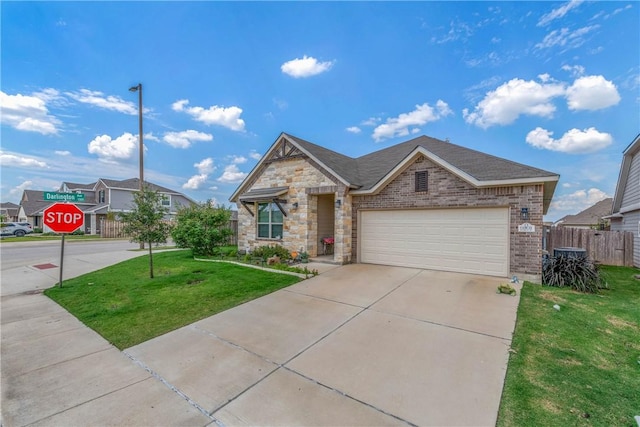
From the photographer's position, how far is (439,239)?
8711mm

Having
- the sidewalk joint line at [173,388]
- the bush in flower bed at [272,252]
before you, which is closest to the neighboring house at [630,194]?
the bush in flower bed at [272,252]

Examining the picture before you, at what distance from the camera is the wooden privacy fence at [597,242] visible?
11258mm

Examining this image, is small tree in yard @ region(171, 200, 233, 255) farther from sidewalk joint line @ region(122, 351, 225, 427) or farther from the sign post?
sidewalk joint line @ region(122, 351, 225, 427)

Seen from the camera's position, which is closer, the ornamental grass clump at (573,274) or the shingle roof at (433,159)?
the ornamental grass clump at (573,274)

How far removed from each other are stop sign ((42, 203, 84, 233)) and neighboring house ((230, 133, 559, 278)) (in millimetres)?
5684

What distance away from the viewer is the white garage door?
7859 millimetres

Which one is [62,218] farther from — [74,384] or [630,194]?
[630,194]

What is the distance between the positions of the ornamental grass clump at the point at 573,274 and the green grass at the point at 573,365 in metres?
1.00

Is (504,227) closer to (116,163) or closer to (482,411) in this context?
(482,411)

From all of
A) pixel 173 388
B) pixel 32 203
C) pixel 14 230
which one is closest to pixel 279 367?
pixel 173 388

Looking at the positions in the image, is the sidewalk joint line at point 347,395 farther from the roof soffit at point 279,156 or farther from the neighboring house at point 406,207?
the roof soffit at point 279,156

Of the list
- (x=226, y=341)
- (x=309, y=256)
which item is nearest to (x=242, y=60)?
(x=309, y=256)

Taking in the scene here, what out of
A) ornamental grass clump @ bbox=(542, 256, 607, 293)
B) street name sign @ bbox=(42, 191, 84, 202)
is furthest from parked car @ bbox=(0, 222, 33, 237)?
ornamental grass clump @ bbox=(542, 256, 607, 293)

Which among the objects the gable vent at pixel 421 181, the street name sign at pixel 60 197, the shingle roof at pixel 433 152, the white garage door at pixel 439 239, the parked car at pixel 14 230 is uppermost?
the shingle roof at pixel 433 152
